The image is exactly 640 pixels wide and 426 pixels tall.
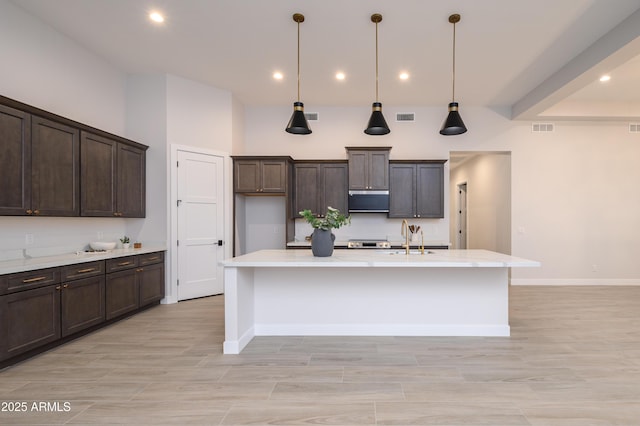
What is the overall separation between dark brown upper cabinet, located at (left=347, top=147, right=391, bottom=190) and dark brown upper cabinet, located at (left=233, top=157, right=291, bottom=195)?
1.15 m

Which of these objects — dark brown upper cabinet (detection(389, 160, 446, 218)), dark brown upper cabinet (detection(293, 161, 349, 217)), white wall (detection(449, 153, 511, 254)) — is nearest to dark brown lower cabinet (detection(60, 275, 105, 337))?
dark brown upper cabinet (detection(293, 161, 349, 217))

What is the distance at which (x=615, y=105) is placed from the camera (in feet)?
18.0

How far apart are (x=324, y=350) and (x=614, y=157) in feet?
21.8

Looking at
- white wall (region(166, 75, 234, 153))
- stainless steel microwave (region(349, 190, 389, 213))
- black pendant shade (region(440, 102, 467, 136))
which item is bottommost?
stainless steel microwave (region(349, 190, 389, 213))

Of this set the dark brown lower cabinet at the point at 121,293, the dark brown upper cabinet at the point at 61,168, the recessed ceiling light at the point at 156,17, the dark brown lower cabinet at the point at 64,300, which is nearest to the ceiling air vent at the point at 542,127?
the recessed ceiling light at the point at 156,17

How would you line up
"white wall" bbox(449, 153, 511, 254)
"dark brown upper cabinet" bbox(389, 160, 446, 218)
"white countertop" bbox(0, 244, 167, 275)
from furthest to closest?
"white wall" bbox(449, 153, 511, 254) → "dark brown upper cabinet" bbox(389, 160, 446, 218) → "white countertop" bbox(0, 244, 167, 275)

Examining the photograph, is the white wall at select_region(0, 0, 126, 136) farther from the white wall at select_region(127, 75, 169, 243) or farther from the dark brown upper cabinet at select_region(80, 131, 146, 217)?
the dark brown upper cabinet at select_region(80, 131, 146, 217)

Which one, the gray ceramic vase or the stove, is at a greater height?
the gray ceramic vase

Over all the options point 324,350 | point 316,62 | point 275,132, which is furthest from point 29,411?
point 275,132

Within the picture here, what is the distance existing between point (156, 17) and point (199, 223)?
2.80 metres

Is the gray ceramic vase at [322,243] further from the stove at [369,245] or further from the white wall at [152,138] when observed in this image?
the white wall at [152,138]

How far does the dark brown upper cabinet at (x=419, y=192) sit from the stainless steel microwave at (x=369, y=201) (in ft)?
0.57

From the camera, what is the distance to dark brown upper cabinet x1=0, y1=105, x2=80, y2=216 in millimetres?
2811

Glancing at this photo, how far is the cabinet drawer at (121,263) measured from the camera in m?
3.67
